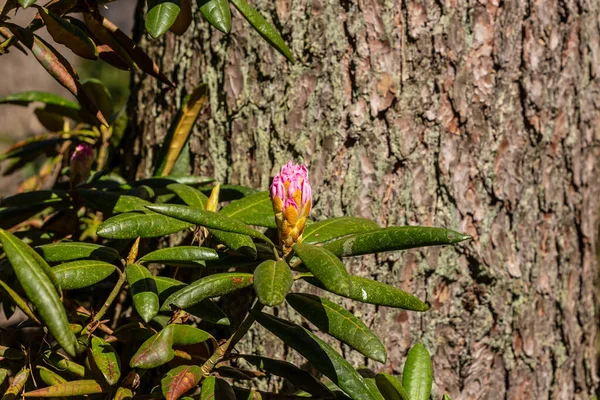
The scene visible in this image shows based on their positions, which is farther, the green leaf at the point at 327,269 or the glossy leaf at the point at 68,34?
the glossy leaf at the point at 68,34

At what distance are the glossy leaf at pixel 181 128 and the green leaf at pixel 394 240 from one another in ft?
1.63

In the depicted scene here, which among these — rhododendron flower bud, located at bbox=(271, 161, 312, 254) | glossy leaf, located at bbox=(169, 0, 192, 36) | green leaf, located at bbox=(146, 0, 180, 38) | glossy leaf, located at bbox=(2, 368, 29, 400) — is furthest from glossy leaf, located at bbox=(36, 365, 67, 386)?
glossy leaf, located at bbox=(169, 0, 192, 36)

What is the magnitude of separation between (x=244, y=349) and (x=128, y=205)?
0.37 metres

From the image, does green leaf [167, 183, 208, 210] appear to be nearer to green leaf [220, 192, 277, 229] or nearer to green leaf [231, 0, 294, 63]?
green leaf [220, 192, 277, 229]

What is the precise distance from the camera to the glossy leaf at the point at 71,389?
29.7 inches

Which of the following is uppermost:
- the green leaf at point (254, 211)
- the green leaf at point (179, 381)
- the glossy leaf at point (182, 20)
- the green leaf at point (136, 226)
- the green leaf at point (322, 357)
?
the glossy leaf at point (182, 20)

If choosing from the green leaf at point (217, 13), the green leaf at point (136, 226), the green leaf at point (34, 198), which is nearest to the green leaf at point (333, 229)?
the green leaf at point (136, 226)

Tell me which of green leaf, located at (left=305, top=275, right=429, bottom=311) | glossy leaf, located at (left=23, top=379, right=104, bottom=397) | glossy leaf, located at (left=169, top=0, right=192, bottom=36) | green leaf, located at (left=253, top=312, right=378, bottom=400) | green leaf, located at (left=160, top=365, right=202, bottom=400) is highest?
glossy leaf, located at (left=169, top=0, right=192, bottom=36)

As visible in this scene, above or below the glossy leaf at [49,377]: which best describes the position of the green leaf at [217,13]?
above

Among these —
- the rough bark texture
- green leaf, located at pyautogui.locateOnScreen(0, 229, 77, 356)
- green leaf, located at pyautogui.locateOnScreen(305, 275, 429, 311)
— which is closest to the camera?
green leaf, located at pyautogui.locateOnScreen(0, 229, 77, 356)

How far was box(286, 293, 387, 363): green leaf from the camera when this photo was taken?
72 cm

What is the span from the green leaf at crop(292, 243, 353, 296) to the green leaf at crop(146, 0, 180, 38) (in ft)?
1.06

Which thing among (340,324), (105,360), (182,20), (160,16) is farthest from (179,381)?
(182,20)

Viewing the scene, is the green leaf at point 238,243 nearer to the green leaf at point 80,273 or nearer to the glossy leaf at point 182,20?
the green leaf at point 80,273
